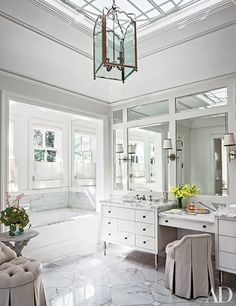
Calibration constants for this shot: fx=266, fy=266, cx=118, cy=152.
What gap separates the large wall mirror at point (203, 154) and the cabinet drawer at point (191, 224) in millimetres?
673

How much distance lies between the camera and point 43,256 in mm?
4168

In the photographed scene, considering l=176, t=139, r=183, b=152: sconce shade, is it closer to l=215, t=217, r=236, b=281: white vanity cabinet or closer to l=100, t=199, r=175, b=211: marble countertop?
l=100, t=199, r=175, b=211: marble countertop

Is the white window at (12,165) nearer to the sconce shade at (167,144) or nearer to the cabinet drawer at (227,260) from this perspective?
the sconce shade at (167,144)

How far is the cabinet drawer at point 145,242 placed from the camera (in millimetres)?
3873

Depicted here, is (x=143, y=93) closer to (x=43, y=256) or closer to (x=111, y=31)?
(x=111, y=31)

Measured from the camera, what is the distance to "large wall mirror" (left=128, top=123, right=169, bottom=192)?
4562 millimetres

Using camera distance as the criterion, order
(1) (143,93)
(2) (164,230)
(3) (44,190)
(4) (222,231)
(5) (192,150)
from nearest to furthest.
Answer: (4) (222,231) < (2) (164,230) < (5) (192,150) < (1) (143,93) < (3) (44,190)

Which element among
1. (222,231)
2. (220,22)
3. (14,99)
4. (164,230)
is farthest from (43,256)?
(220,22)

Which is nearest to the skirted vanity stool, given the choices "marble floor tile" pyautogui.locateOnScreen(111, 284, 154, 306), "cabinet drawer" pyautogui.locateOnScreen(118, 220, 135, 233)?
"marble floor tile" pyautogui.locateOnScreen(111, 284, 154, 306)

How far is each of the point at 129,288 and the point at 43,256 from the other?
5.29 ft

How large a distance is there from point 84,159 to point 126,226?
2.64 metres

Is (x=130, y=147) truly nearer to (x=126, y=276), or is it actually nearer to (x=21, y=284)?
(x=126, y=276)

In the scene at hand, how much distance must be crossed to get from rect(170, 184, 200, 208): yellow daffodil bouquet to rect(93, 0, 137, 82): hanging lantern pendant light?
6.99 feet

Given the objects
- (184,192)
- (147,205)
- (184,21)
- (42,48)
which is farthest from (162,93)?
(42,48)
